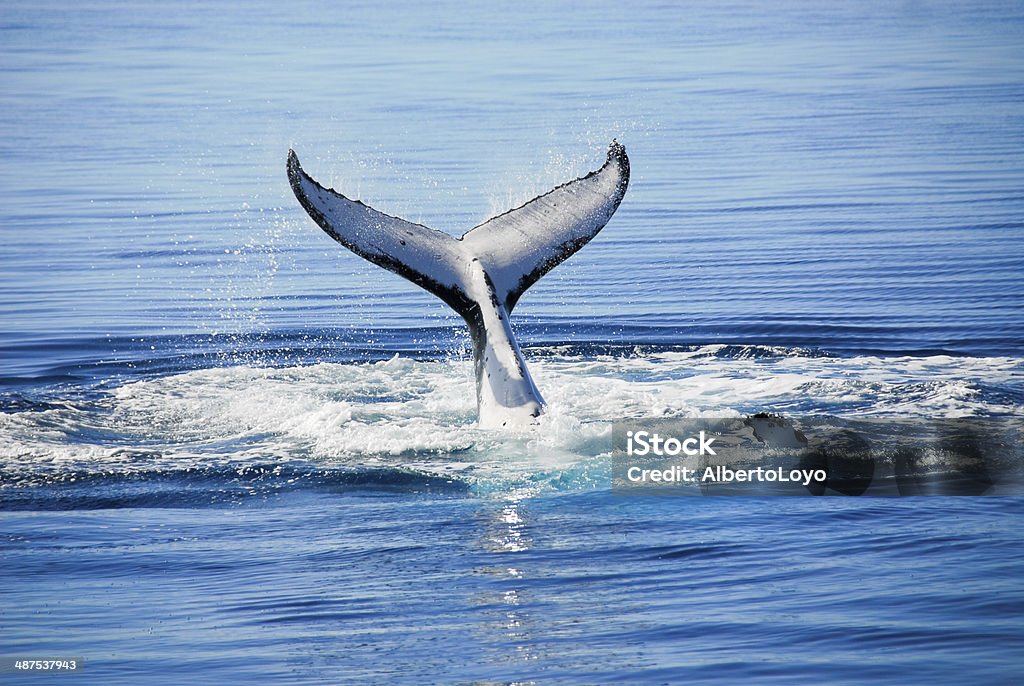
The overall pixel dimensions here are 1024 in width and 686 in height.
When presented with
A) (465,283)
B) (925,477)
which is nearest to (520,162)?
(465,283)

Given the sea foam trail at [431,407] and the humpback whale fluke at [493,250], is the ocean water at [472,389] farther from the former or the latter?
the humpback whale fluke at [493,250]

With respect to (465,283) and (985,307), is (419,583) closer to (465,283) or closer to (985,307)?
(465,283)

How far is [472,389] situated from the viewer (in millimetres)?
10852

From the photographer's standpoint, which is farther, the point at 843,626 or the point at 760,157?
the point at 760,157

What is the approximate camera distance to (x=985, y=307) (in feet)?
46.2

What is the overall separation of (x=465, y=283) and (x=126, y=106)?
89.6 feet
